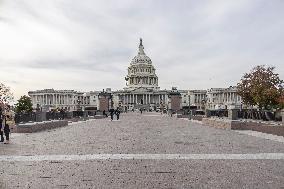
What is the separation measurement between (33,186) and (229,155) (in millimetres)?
6793

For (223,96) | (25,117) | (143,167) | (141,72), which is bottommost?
(143,167)

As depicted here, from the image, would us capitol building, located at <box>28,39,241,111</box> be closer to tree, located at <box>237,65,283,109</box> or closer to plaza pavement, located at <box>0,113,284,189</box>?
tree, located at <box>237,65,283,109</box>

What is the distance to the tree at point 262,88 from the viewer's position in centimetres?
6975

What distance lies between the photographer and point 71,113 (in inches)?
1970

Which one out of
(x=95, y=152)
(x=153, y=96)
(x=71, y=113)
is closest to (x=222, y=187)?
(x=95, y=152)

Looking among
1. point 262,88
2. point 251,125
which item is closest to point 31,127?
point 251,125

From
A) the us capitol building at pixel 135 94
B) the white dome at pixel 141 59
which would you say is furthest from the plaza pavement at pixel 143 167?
the white dome at pixel 141 59

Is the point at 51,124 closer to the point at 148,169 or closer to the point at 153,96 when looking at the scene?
the point at 148,169

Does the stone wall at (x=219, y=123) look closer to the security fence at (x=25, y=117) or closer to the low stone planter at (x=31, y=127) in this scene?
the low stone planter at (x=31, y=127)

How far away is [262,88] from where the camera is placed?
71.4 metres

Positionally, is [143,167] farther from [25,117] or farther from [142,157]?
[25,117]

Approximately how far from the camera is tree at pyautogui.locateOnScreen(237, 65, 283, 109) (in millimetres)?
69750

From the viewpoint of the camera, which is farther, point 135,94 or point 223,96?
point 135,94

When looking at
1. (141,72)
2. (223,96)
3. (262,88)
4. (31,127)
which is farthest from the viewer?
(141,72)
